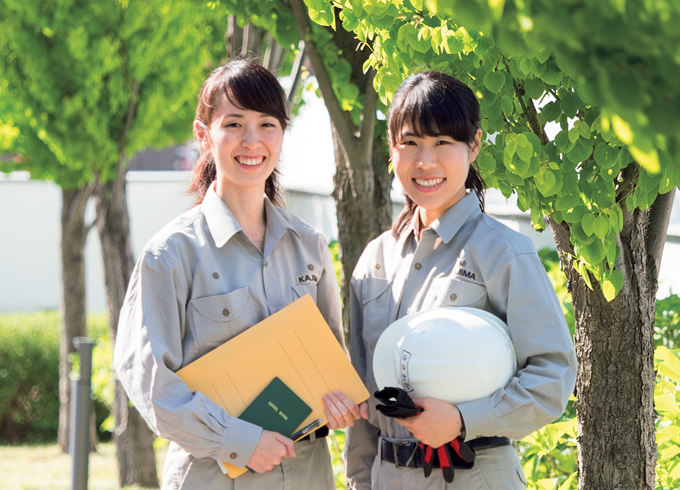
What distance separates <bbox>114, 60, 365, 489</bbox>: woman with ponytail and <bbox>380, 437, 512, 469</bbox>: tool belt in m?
0.12

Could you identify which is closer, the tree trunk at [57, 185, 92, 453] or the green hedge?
the tree trunk at [57, 185, 92, 453]

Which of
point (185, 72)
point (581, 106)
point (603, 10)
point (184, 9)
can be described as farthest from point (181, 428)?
point (185, 72)

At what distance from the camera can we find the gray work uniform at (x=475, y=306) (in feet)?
6.15

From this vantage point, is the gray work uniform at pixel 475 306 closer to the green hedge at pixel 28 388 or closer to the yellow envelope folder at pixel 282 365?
the yellow envelope folder at pixel 282 365

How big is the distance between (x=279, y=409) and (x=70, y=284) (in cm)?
759

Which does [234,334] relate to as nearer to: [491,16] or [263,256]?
[263,256]

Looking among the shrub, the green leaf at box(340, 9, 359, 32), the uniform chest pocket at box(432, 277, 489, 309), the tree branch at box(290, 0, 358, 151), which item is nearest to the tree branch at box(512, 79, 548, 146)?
the green leaf at box(340, 9, 359, 32)

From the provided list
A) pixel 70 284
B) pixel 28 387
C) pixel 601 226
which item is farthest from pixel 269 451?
pixel 28 387

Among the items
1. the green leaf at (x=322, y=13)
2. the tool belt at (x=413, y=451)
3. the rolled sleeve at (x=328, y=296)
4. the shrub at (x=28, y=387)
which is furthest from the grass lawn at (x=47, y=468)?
the green leaf at (x=322, y=13)

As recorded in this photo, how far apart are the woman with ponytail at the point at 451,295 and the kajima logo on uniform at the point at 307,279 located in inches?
4.8

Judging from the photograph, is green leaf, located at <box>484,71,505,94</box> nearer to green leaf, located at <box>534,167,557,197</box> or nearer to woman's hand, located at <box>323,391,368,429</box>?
green leaf, located at <box>534,167,557,197</box>

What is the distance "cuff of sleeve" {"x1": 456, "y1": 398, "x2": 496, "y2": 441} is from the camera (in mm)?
1865

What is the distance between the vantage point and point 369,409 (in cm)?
223

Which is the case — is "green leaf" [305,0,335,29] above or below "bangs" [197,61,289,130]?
above
